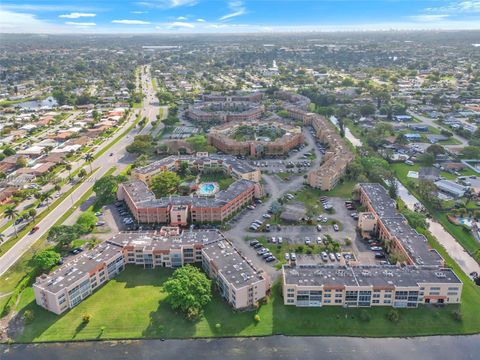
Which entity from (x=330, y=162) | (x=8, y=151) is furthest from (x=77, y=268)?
(x=8, y=151)

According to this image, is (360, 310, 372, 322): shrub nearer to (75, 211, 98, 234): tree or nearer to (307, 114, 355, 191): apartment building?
(307, 114, 355, 191): apartment building

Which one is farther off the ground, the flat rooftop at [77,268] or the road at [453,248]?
the flat rooftop at [77,268]

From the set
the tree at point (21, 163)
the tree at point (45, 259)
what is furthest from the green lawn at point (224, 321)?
the tree at point (21, 163)

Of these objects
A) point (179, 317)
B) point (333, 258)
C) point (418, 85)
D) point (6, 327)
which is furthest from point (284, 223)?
point (418, 85)

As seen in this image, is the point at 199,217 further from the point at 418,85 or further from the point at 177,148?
the point at 418,85

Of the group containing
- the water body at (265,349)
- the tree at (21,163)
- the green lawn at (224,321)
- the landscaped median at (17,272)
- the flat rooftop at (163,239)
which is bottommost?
the water body at (265,349)

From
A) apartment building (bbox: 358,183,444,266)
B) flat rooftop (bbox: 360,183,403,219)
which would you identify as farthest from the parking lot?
flat rooftop (bbox: 360,183,403,219)

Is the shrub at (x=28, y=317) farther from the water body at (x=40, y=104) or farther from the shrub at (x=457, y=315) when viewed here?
the water body at (x=40, y=104)
